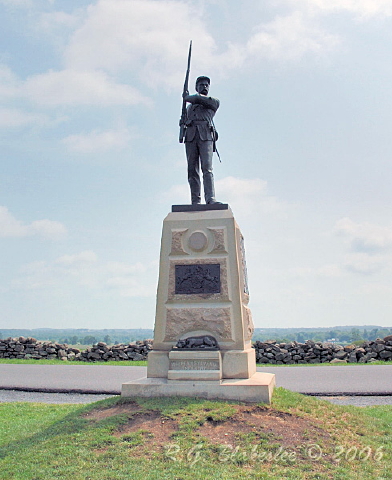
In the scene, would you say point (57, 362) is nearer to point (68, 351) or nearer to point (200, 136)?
point (68, 351)

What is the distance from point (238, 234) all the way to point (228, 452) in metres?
3.49

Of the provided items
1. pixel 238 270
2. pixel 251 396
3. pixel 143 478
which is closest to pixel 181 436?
pixel 143 478

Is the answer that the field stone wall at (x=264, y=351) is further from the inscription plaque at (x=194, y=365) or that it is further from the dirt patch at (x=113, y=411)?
the dirt patch at (x=113, y=411)

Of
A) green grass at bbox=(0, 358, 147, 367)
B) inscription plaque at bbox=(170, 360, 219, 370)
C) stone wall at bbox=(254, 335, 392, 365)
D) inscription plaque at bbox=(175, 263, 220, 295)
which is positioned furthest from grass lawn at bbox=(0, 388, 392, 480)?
green grass at bbox=(0, 358, 147, 367)

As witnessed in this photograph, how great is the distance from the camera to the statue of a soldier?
7809 mm

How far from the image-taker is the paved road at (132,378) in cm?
1029

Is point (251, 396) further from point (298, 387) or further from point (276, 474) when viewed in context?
point (298, 387)

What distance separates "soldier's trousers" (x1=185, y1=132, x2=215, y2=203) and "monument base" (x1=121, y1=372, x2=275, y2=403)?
112 inches

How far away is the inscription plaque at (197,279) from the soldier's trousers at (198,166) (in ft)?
3.98

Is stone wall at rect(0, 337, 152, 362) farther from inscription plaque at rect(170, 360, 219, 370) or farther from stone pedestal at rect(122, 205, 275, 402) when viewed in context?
inscription plaque at rect(170, 360, 219, 370)

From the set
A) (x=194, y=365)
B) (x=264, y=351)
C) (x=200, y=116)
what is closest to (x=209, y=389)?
(x=194, y=365)

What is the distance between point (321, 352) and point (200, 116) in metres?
11.1

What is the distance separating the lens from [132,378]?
12016 mm

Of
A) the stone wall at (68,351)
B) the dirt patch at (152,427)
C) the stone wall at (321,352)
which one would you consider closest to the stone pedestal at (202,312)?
the dirt patch at (152,427)
